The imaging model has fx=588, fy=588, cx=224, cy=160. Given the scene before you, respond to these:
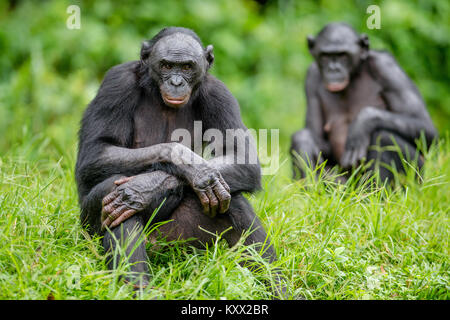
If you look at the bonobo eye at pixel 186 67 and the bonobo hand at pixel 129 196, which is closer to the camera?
the bonobo hand at pixel 129 196

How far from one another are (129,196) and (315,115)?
4.04 meters

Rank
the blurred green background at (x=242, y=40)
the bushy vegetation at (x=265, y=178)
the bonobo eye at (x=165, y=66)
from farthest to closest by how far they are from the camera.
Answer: the blurred green background at (x=242, y=40) → the bonobo eye at (x=165, y=66) → the bushy vegetation at (x=265, y=178)

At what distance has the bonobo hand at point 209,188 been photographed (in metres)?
4.07

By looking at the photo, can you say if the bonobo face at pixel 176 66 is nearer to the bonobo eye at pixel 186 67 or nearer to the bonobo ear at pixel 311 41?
the bonobo eye at pixel 186 67

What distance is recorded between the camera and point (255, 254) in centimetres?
410

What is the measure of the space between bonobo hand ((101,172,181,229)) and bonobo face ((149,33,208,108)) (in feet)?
2.02

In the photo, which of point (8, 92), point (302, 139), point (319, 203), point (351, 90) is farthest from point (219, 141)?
point (8, 92)

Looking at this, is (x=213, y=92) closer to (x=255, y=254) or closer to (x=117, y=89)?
(x=117, y=89)

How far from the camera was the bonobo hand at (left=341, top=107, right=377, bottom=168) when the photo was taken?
267 inches

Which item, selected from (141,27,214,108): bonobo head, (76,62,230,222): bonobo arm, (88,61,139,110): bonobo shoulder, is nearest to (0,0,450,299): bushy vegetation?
(76,62,230,222): bonobo arm

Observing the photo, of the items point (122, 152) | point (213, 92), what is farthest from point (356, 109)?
point (122, 152)

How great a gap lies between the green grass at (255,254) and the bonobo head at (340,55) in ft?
6.77

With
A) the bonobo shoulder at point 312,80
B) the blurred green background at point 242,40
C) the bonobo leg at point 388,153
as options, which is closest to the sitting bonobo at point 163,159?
the bonobo leg at point 388,153

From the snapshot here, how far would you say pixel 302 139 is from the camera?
7.14 meters
